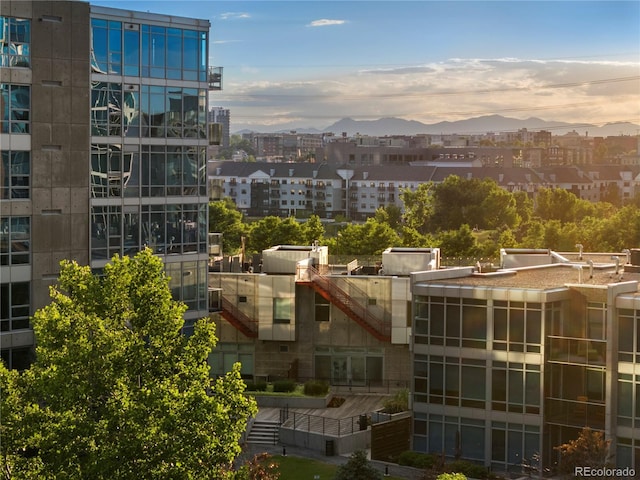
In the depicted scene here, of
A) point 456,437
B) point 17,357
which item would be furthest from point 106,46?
point 456,437

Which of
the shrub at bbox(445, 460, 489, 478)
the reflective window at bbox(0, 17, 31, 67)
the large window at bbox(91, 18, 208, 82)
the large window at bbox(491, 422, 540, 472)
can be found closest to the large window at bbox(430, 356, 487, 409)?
the large window at bbox(491, 422, 540, 472)

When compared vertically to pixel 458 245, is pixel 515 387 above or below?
below

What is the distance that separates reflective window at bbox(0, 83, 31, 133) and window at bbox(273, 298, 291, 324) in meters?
18.3

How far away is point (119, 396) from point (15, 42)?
1760cm

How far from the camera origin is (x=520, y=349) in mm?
44219

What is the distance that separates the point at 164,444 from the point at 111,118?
18.9 m

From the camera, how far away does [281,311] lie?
5784 centimetres

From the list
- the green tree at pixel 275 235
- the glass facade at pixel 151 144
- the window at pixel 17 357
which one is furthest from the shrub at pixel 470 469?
the green tree at pixel 275 235

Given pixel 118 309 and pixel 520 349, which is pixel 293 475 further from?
pixel 118 309

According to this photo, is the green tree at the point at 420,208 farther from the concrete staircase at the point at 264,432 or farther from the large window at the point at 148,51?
the large window at the point at 148,51

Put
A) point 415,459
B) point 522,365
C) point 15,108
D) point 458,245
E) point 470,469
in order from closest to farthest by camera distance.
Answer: point 15,108 → point 470,469 → point 522,365 → point 415,459 → point 458,245

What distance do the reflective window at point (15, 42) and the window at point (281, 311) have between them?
19.5 m

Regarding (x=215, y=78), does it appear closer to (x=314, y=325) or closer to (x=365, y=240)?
(x=314, y=325)

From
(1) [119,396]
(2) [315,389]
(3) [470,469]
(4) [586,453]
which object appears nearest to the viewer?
(1) [119,396]
